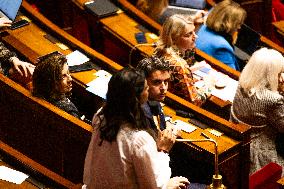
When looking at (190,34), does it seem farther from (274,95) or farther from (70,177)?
(70,177)

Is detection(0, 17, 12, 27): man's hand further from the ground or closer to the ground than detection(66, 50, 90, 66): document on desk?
further from the ground

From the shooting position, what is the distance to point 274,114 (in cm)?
323

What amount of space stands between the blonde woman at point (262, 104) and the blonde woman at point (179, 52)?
258 millimetres

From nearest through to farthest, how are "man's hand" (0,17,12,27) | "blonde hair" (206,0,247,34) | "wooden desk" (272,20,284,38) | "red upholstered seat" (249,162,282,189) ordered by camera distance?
"red upholstered seat" (249,162,282,189) < "man's hand" (0,17,12,27) < "blonde hair" (206,0,247,34) < "wooden desk" (272,20,284,38)

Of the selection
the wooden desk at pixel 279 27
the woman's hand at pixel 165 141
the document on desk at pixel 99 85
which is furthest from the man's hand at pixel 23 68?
the wooden desk at pixel 279 27

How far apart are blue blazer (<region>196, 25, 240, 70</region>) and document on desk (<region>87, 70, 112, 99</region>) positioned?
0.90m

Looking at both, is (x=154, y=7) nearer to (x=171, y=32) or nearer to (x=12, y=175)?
(x=171, y=32)

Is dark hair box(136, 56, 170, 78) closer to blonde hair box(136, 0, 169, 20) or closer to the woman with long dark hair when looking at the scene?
the woman with long dark hair

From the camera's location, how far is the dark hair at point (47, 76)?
3031 mm

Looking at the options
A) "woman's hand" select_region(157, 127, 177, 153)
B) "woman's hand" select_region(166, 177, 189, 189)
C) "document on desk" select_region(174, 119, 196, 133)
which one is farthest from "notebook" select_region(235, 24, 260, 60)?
"woman's hand" select_region(166, 177, 189, 189)

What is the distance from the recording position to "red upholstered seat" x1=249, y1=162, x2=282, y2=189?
9.93ft

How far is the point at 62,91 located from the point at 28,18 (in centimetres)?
112

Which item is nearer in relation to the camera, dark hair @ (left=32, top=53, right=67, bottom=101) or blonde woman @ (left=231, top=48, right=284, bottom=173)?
dark hair @ (left=32, top=53, right=67, bottom=101)

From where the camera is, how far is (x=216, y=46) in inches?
163
